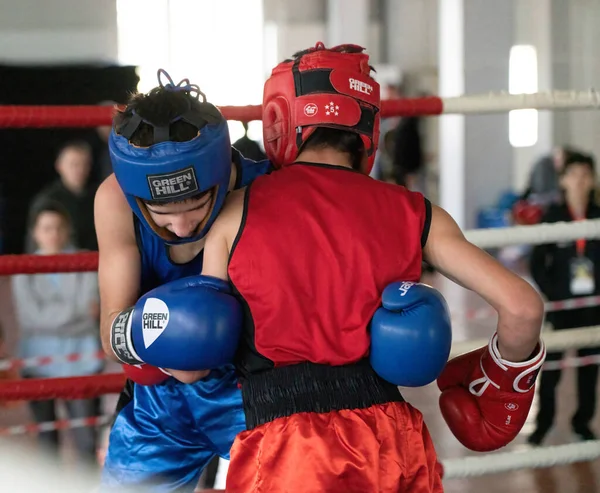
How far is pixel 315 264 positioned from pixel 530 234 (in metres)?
0.97

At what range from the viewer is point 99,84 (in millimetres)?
5086

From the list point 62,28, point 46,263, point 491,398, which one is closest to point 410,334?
point 491,398

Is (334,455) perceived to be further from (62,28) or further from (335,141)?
(62,28)

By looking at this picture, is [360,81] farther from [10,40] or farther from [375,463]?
[10,40]

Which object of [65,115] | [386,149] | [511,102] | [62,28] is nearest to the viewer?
[65,115]

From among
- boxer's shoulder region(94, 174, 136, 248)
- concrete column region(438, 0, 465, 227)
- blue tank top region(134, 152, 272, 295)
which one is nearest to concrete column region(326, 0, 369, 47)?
concrete column region(438, 0, 465, 227)

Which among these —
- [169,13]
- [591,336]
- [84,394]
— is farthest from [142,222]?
[169,13]

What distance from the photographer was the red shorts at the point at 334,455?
1.12 metres

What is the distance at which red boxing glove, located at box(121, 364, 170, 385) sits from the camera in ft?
4.29

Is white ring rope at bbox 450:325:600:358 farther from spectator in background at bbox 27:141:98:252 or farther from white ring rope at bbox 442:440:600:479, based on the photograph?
spectator in background at bbox 27:141:98:252

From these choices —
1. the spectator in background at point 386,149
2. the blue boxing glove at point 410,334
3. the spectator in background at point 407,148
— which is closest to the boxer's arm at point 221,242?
the blue boxing glove at point 410,334

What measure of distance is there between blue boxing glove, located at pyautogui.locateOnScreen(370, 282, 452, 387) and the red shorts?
0.08 metres

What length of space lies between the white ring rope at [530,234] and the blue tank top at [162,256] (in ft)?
2.25

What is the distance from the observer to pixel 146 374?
4.31 feet
